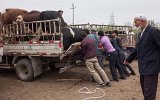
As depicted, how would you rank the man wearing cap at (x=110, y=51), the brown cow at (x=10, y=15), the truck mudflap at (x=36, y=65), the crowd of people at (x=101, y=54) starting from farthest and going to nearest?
the brown cow at (x=10, y=15) < the man wearing cap at (x=110, y=51) < the truck mudflap at (x=36, y=65) < the crowd of people at (x=101, y=54)

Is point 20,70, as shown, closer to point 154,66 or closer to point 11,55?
point 11,55

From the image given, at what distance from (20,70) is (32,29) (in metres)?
1.49

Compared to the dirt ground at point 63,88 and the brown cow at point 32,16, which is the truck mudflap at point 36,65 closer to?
the dirt ground at point 63,88

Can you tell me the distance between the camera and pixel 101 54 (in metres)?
10.9

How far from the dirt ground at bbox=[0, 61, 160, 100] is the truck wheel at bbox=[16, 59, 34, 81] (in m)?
0.19

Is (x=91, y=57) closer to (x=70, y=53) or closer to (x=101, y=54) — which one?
(x=70, y=53)

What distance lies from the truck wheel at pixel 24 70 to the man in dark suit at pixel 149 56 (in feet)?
17.8

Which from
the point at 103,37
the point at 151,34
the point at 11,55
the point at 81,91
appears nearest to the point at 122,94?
the point at 81,91

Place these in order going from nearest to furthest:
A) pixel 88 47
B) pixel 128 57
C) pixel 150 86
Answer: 1. pixel 150 86
2. pixel 128 57
3. pixel 88 47

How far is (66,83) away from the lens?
34.7ft

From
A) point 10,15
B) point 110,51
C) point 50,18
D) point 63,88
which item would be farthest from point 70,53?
point 10,15

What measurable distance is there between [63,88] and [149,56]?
4.42 m

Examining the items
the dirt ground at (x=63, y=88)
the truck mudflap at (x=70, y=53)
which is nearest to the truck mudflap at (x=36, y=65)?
the dirt ground at (x=63, y=88)

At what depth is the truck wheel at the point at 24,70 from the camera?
10625 millimetres
